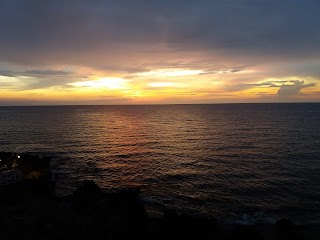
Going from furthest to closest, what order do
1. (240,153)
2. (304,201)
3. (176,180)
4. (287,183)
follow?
(240,153) < (176,180) < (287,183) < (304,201)

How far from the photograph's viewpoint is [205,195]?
36625mm

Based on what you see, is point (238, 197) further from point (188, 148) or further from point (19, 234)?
point (188, 148)

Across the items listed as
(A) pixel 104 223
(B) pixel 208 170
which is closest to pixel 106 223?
(A) pixel 104 223

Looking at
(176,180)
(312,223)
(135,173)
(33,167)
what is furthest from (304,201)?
(33,167)

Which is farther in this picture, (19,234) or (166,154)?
(166,154)

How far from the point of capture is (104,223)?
22844 mm

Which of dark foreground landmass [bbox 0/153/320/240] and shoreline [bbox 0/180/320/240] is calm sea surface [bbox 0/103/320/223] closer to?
dark foreground landmass [bbox 0/153/320/240]

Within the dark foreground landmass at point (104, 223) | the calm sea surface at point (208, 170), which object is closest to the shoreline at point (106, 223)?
the dark foreground landmass at point (104, 223)

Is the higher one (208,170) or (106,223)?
(106,223)

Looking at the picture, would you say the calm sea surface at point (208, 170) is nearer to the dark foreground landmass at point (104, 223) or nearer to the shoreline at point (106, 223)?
the dark foreground landmass at point (104, 223)

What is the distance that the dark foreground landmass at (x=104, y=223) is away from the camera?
20.0 meters

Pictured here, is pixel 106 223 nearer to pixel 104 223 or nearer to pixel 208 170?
pixel 104 223

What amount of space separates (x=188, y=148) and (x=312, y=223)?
4493cm

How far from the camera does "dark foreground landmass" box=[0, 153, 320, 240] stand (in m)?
20.0
